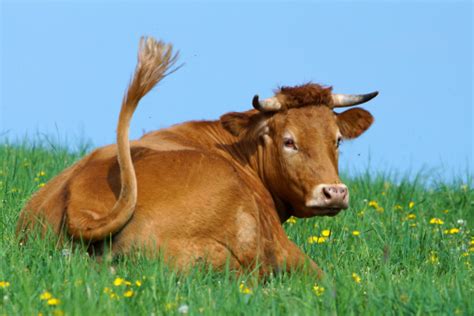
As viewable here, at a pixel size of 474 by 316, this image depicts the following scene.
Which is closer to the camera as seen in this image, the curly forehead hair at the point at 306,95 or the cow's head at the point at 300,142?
the cow's head at the point at 300,142

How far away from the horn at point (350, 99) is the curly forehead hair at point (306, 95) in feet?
0.80

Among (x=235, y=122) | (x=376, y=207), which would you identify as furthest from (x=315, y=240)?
(x=376, y=207)

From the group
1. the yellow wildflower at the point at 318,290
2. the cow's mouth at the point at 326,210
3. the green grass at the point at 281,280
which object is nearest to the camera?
the green grass at the point at 281,280

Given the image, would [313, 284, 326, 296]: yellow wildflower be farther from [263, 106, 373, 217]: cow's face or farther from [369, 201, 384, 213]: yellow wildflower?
[369, 201, 384, 213]: yellow wildflower

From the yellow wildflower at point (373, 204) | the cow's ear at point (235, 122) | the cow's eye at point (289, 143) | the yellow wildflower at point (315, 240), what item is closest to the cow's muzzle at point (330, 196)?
the cow's eye at point (289, 143)

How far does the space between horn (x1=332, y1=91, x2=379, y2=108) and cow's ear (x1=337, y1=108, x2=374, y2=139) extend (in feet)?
0.59

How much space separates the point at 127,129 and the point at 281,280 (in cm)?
173

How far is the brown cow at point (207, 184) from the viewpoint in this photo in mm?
6836

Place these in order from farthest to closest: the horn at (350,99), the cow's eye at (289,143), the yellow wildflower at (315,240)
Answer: the horn at (350,99) < the yellow wildflower at (315,240) < the cow's eye at (289,143)

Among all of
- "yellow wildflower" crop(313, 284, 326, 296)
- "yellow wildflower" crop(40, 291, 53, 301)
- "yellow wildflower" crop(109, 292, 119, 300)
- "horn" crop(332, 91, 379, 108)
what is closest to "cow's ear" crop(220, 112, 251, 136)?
"horn" crop(332, 91, 379, 108)

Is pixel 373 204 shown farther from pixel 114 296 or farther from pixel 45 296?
pixel 45 296

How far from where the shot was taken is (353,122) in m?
9.06

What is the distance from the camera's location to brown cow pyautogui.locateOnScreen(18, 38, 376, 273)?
269 inches

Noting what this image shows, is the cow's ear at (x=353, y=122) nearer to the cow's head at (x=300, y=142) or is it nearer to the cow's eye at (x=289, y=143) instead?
the cow's head at (x=300, y=142)
